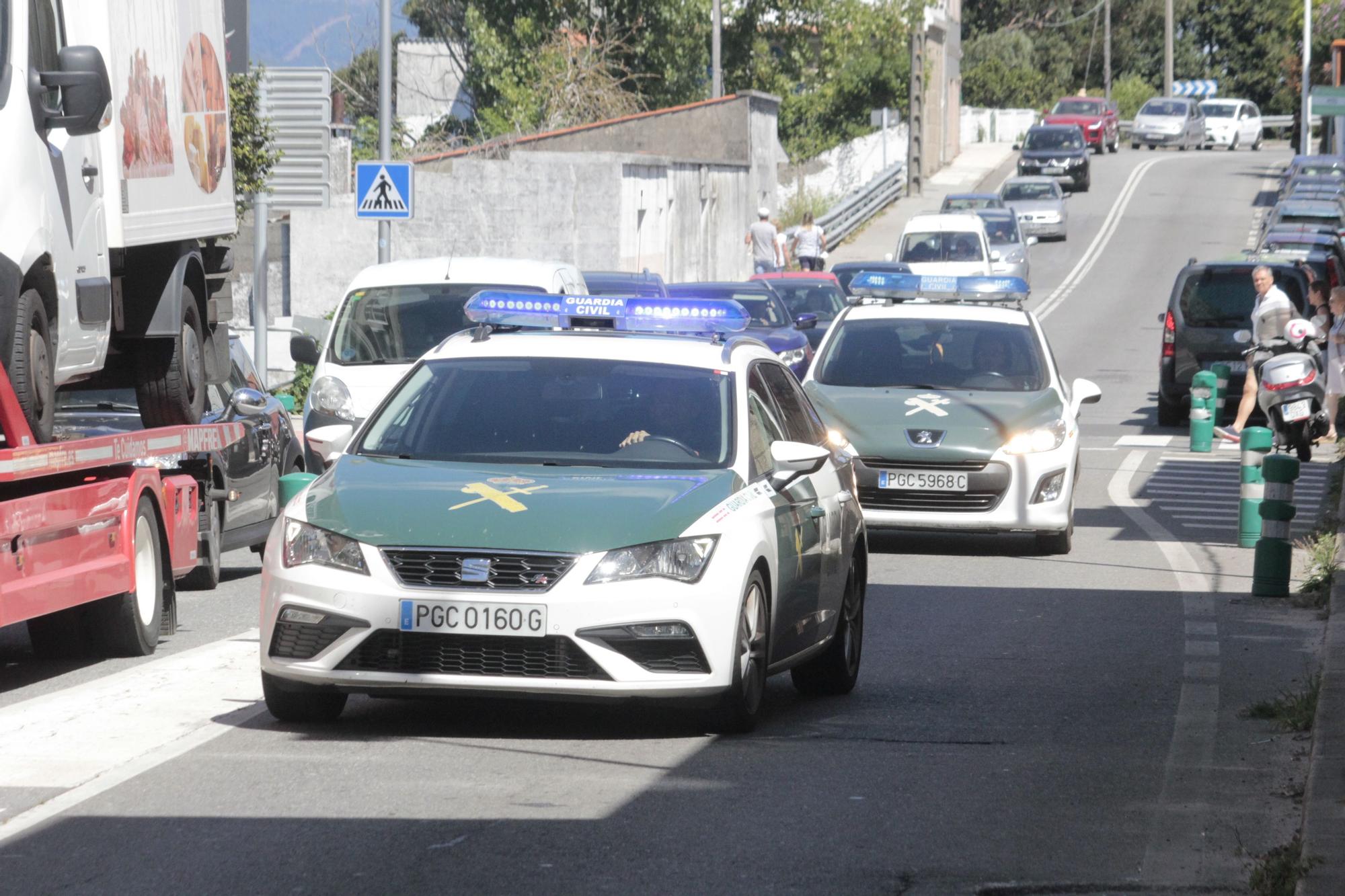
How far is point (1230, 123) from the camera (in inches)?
3189

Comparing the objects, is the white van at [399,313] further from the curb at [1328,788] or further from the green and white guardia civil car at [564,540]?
the curb at [1328,788]

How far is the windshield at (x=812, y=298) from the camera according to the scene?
29828mm

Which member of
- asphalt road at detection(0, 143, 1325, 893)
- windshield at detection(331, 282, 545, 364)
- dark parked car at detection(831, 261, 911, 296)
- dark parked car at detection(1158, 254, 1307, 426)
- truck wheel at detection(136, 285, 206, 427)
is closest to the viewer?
asphalt road at detection(0, 143, 1325, 893)

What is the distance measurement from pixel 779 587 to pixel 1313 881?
10.2 feet

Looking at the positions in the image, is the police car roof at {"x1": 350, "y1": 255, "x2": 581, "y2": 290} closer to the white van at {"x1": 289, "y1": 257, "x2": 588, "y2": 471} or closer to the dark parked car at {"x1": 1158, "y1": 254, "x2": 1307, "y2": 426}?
the white van at {"x1": 289, "y1": 257, "x2": 588, "y2": 471}

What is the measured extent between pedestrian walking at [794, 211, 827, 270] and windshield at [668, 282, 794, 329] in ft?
46.1

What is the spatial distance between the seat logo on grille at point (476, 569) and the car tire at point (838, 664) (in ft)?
6.59

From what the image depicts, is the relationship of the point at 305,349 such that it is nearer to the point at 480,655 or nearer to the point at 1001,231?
the point at 480,655

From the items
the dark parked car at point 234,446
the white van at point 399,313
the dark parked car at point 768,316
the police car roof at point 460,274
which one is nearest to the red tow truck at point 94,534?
the dark parked car at point 234,446

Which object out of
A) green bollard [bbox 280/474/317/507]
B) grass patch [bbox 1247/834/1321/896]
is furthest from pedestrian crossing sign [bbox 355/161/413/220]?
grass patch [bbox 1247/834/1321/896]

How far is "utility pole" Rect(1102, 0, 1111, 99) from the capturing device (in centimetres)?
9831

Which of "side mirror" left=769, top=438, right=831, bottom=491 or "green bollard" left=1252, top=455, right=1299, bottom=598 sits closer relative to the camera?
"side mirror" left=769, top=438, right=831, bottom=491

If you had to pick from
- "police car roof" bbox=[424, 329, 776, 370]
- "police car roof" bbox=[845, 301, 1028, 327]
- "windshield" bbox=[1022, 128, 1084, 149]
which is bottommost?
"police car roof" bbox=[845, 301, 1028, 327]

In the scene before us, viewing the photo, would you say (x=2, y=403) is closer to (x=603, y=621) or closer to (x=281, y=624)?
(x=281, y=624)
